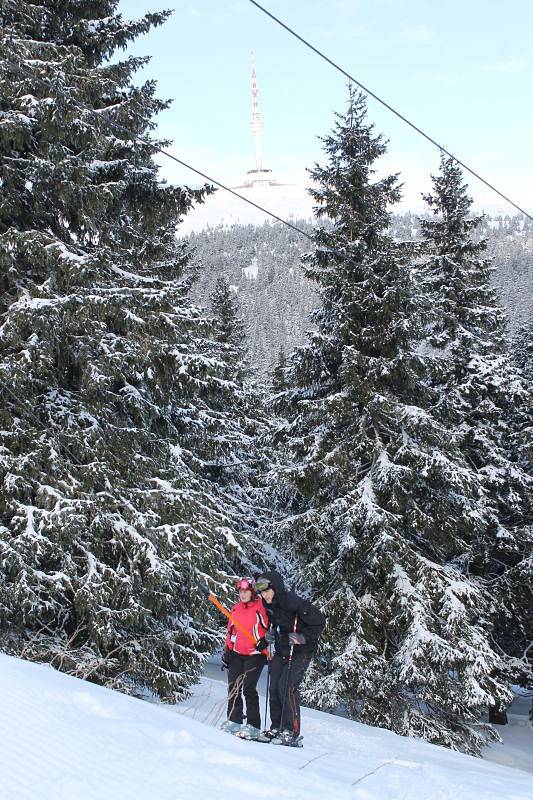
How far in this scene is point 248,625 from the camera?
22.5ft

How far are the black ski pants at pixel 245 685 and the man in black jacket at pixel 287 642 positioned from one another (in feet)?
0.55

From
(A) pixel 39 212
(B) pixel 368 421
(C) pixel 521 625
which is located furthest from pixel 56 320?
(C) pixel 521 625

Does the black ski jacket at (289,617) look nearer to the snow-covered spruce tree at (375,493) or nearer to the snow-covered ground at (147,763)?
the snow-covered ground at (147,763)

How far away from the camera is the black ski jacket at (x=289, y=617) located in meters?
6.80

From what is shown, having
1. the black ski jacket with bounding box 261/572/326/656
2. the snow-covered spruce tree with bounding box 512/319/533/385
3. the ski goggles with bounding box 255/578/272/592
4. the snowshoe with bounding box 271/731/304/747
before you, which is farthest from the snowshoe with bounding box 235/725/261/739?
the snow-covered spruce tree with bounding box 512/319/533/385

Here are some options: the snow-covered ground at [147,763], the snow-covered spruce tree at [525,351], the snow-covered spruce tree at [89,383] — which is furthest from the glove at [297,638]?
the snow-covered spruce tree at [525,351]

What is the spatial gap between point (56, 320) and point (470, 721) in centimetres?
1030

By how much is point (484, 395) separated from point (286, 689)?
445 inches

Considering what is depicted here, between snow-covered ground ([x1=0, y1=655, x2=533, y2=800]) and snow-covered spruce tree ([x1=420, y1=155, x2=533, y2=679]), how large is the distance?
1069 cm

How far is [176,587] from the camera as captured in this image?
29.3 feet

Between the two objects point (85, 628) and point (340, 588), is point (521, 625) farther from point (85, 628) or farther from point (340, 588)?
point (85, 628)

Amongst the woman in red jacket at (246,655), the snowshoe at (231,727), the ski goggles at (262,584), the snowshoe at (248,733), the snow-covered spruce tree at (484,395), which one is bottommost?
the snowshoe at (231,727)

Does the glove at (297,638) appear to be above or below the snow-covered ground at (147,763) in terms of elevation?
above

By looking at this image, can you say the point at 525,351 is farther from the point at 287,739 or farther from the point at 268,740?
the point at 268,740
